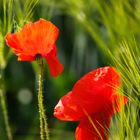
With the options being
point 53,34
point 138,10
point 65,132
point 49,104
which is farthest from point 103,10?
point 49,104

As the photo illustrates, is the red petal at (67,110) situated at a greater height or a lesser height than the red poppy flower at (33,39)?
lesser

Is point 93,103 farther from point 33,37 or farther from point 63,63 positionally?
point 63,63

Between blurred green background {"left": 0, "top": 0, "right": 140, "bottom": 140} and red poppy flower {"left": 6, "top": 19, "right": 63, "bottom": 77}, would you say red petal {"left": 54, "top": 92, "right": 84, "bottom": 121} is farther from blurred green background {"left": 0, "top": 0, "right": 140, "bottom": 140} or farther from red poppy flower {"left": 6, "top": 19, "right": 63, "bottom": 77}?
blurred green background {"left": 0, "top": 0, "right": 140, "bottom": 140}

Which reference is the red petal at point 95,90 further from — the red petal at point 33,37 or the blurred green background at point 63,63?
the blurred green background at point 63,63

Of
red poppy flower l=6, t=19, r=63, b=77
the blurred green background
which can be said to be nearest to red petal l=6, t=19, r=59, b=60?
red poppy flower l=6, t=19, r=63, b=77

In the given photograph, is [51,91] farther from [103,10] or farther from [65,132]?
[103,10]

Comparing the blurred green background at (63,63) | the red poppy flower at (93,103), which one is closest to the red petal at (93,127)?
the red poppy flower at (93,103)

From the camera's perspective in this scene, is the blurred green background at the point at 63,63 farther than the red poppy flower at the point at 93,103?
Yes

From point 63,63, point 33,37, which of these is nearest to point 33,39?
point 33,37
